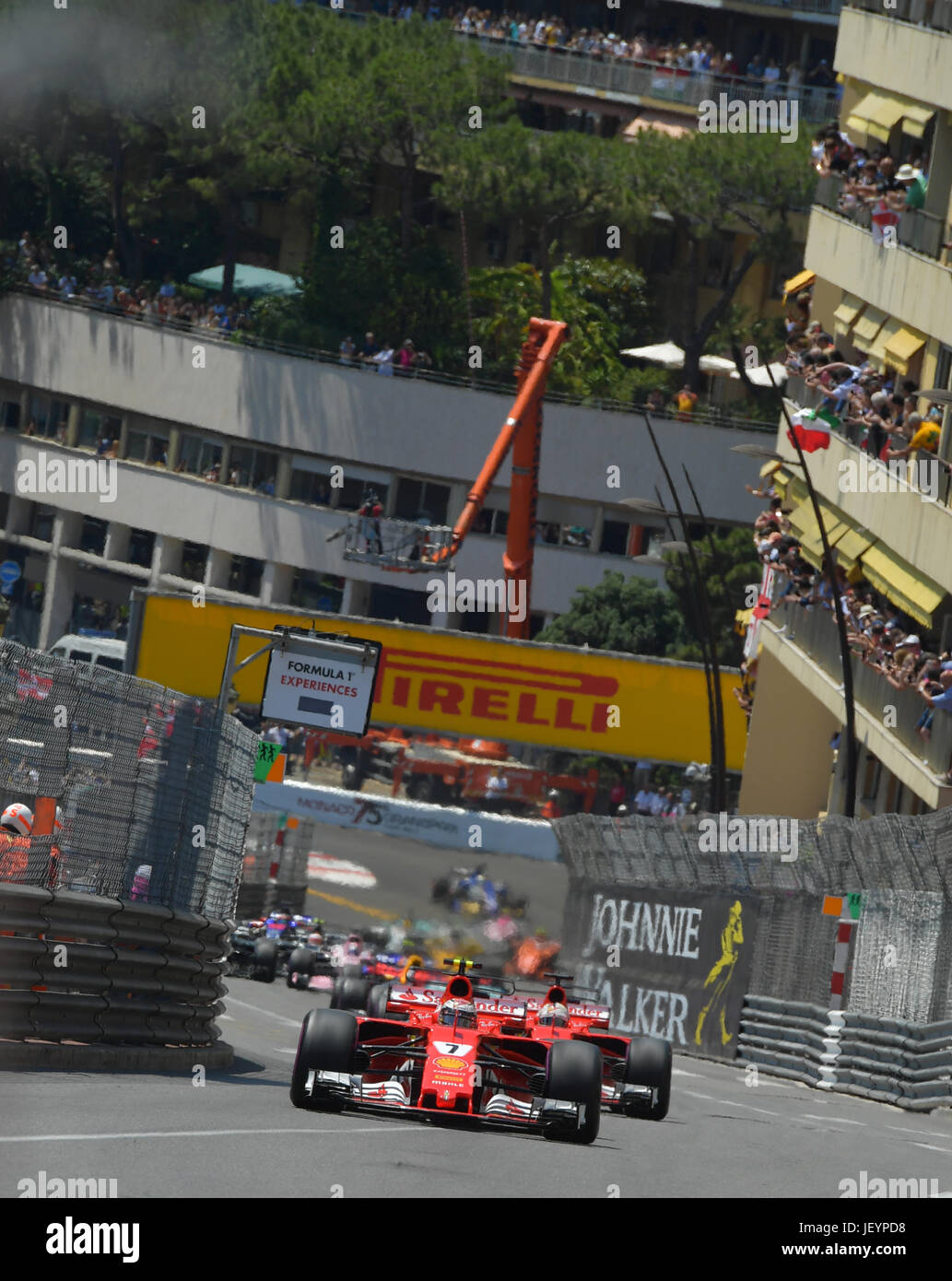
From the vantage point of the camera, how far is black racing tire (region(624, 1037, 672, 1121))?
16.2m

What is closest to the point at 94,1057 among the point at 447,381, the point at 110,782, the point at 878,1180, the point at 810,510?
the point at 110,782

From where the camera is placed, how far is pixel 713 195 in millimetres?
61219

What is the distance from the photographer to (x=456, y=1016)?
46.3 feet

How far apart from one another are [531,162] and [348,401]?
866 centimetres

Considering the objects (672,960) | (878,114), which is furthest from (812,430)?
(672,960)

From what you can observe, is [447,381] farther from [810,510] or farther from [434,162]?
[810,510]

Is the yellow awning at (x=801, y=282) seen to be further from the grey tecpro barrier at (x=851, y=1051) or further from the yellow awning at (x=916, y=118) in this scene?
the grey tecpro barrier at (x=851, y=1051)

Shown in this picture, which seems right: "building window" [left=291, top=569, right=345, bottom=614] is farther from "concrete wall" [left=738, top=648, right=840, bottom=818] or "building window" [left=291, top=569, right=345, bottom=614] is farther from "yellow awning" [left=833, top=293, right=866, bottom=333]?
"yellow awning" [left=833, top=293, right=866, bottom=333]

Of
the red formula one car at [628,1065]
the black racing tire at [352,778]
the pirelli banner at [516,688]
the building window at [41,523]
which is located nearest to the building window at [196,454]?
the building window at [41,523]

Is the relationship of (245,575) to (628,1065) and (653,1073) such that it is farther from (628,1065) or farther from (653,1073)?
(653,1073)

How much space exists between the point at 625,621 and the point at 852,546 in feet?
76.0

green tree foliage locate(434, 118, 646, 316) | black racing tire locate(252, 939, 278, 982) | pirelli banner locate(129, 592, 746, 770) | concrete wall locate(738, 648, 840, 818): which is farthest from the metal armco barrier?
green tree foliage locate(434, 118, 646, 316)

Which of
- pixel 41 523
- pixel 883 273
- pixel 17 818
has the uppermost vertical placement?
pixel 883 273

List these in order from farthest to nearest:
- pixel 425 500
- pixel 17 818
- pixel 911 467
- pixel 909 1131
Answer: pixel 425 500 → pixel 911 467 → pixel 909 1131 → pixel 17 818
